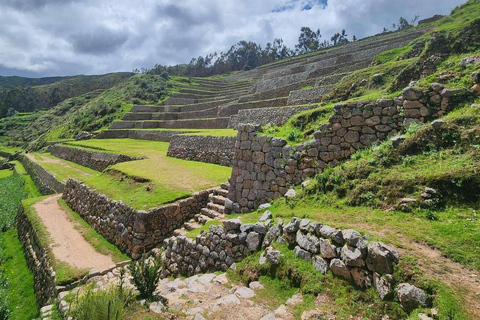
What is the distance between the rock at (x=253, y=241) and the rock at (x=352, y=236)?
78.6 inches

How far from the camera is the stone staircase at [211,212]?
359 inches

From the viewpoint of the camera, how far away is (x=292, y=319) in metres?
3.66

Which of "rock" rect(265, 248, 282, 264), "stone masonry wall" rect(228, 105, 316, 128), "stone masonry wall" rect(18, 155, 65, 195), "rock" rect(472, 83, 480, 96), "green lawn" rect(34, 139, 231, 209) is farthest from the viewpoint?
"stone masonry wall" rect(18, 155, 65, 195)

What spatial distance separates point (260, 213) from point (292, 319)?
327 cm

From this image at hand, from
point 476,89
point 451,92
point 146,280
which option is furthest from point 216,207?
point 476,89

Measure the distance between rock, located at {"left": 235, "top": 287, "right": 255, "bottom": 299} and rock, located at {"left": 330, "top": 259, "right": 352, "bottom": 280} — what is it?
144 cm

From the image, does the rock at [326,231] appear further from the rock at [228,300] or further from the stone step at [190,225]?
the stone step at [190,225]

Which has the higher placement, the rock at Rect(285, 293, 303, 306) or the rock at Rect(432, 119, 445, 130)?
the rock at Rect(432, 119, 445, 130)

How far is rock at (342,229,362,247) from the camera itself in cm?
386

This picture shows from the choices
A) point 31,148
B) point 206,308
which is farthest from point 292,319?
point 31,148

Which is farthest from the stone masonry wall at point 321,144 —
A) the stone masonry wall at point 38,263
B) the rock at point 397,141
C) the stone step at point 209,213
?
the stone masonry wall at point 38,263

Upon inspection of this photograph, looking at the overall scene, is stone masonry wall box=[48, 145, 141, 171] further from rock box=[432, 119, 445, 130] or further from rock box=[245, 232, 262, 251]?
rock box=[432, 119, 445, 130]

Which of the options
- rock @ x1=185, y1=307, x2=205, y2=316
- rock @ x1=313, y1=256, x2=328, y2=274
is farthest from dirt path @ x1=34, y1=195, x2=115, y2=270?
rock @ x1=313, y1=256, x2=328, y2=274

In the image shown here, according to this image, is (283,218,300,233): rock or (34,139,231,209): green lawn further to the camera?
(34,139,231,209): green lawn
